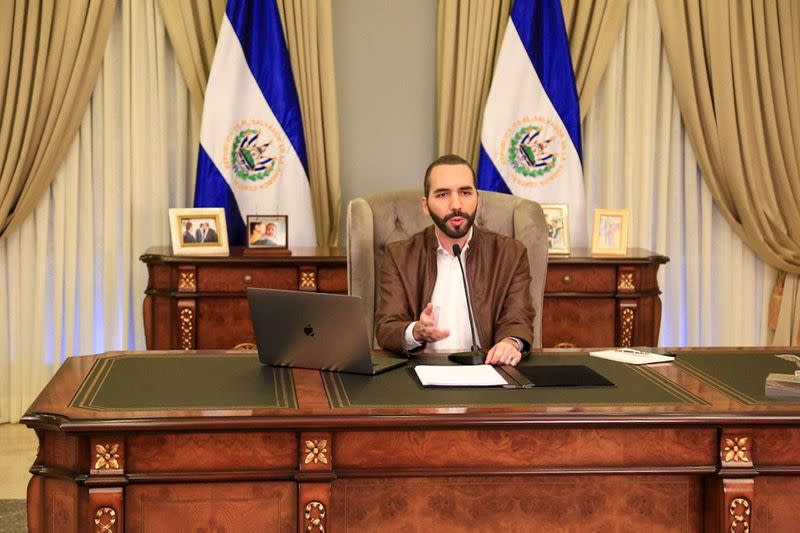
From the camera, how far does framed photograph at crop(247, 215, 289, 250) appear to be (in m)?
4.98

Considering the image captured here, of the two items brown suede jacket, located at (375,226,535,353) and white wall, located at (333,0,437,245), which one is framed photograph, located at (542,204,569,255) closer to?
A: white wall, located at (333,0,437,245)

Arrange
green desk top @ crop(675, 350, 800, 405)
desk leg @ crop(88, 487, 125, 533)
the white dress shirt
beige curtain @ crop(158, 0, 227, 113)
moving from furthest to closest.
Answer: beige curtain @ crop(158, 0, 227, 113) → the white dress shirt → green desk top @ crop(675, 350, 800, 405) → desk leg @ crop(88, 487, 125, 533)

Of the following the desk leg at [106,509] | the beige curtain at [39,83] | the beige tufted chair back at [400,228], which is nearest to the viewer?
the desk leg at [106,509]

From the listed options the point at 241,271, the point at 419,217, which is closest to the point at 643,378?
the point at 419,217

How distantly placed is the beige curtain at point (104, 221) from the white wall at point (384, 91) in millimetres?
806

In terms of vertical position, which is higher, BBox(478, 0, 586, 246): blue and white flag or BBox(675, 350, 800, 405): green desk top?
BBox(478, 0, 586, 246): blue and white flag

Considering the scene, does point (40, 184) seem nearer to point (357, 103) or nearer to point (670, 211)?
point (357, 103)

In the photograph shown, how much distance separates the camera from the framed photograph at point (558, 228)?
4.91 m

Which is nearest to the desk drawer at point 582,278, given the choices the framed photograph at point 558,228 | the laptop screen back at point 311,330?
the framed photograph at point 558,228

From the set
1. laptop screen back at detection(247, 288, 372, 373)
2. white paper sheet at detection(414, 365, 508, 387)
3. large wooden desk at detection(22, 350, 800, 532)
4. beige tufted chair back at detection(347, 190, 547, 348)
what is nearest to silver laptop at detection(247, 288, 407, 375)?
laptop screen back at detection(247, 288, 372, 373)

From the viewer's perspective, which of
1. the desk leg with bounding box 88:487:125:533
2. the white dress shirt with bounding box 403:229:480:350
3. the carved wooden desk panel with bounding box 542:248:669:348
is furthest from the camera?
the carved wooden desk panel with bounding box 542:248:669:348

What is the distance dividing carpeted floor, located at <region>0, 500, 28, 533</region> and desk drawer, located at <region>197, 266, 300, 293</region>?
1.21 metres

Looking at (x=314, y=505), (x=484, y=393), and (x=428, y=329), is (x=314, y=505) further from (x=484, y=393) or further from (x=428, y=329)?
(x=428, y=329)

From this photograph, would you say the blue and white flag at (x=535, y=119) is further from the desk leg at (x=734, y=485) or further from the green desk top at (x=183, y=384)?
the desk leg at (x=734, y=485)
